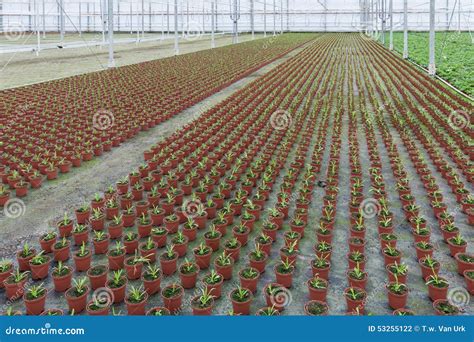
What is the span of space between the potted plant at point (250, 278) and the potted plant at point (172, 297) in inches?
33.5

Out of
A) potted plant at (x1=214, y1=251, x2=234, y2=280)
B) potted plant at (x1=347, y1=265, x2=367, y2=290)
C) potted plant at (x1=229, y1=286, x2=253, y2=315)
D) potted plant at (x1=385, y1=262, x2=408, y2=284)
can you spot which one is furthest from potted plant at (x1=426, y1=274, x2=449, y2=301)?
potted plant at (x1=214, y1=251, x2=234, y2=280)

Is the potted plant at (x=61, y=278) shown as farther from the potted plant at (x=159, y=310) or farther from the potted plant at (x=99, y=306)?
the potted plant at (x=159, y=310)

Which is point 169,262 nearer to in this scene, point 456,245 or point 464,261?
point 464,261

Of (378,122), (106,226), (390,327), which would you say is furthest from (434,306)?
(378,122)

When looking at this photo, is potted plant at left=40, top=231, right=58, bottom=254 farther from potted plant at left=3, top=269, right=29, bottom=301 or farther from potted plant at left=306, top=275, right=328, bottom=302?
potted plant at left=306, top=275, right=328, bottom=302

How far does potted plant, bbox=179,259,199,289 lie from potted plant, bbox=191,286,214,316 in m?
0.50

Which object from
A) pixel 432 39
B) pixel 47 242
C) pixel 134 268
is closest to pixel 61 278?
pixel 134 268

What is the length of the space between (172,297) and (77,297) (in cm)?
122

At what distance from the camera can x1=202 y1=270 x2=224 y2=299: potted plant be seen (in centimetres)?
541

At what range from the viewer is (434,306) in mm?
→ 5000

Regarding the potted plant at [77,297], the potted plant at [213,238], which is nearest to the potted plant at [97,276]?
the potted plant at [77,297]

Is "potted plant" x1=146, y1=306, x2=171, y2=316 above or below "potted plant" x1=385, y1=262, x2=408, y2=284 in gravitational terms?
below

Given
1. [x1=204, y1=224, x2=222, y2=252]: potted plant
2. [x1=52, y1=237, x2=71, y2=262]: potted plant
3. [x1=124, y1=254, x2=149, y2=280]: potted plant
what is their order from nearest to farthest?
[x1=124, y1=254, x2=149, y2=280]: potted plant → [x1=52, y1=237, x2=71, y2=262]: potted plant → [x1=204, y1=224, x2=222, y2=252]: potted plant

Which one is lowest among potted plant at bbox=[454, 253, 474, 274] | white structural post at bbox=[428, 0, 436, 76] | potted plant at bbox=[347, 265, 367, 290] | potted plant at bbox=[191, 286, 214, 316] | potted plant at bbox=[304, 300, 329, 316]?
potted plant at bbox=[304, 300, 329, 316]
